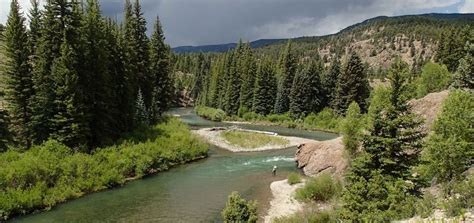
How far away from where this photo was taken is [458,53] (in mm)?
84125

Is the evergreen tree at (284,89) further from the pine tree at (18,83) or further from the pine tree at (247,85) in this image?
the pine tree at (18,83)

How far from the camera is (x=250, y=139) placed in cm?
5809

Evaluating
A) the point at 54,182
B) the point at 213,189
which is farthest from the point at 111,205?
the point at 213,189

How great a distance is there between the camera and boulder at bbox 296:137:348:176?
3831 centimetres

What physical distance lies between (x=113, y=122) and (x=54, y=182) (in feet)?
47.6

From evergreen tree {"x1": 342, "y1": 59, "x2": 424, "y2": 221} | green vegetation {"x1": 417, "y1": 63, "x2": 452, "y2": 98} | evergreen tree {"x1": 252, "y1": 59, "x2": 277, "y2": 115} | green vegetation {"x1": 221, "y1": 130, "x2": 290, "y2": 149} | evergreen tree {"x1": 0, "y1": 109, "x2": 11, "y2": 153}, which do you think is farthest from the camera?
evergreen tree {"x1": 252, "y1": 59, "x2": 277, "y2": 115}

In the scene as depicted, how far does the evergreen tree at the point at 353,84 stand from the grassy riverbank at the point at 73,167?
44109mm

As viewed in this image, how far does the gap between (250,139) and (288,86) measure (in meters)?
42.0

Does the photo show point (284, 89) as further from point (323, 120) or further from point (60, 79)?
→ point (60, 79)

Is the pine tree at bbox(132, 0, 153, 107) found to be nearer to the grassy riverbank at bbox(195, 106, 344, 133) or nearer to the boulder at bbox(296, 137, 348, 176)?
the boulder at bbox(296, 137, 348, 176)

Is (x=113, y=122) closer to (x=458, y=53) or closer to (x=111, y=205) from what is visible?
(x=111, y=205)

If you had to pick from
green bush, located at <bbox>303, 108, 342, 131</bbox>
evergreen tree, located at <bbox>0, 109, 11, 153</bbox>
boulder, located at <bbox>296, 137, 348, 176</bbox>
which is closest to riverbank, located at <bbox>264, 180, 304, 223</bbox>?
boulder, located at <bbox>296, 137, 348, 176</bbox>

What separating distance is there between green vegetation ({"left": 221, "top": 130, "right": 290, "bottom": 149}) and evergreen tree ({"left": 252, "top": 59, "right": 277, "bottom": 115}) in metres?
37.5

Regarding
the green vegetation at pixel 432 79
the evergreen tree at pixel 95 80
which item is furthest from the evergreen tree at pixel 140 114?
the green vegetation at pixel 432 79
